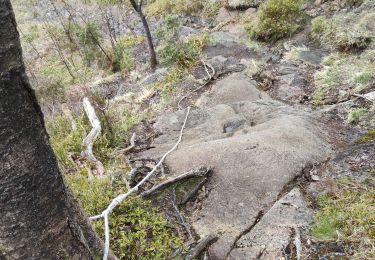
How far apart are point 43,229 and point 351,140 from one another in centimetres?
405

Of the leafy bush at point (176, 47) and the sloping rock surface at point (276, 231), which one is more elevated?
the leafy bush at point (176, 47)

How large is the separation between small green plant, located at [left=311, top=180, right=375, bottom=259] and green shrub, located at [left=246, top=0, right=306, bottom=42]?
593cm

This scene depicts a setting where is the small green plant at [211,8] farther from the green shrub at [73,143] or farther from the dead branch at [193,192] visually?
the dead branch at [193,192]

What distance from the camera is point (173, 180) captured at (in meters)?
3.60

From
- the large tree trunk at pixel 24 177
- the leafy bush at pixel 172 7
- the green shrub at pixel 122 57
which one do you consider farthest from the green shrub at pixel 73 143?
the leafy bush at pixel 172 7

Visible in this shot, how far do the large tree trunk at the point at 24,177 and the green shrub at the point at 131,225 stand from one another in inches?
44.1

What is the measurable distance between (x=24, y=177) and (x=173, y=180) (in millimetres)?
2242

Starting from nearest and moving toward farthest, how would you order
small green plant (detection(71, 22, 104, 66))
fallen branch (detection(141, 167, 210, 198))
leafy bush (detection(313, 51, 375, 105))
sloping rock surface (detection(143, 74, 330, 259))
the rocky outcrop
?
sloping rock surface (detection(143, 74, 330, 259))
fallen branch (detection(141, 167, 210, 198))
leafy bush (detection(313, 51, 375, 105))
small green plant (detection(71, 22, 104, 66))
the rocky outcrop

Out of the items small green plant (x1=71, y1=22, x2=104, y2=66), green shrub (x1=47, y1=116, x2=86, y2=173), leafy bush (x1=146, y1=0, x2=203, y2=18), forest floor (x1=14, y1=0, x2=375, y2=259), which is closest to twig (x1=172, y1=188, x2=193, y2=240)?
forest floor (x1=14, y1=0, x2=375, y2=259)

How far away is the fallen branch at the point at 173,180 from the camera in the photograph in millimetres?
3486

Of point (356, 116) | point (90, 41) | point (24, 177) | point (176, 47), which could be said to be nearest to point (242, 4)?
point (176, 47)

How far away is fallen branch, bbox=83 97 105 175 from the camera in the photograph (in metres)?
4.45

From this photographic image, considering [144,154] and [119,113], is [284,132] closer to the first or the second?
[144,154]

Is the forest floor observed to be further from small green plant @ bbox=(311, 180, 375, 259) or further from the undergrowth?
the undergrowth
